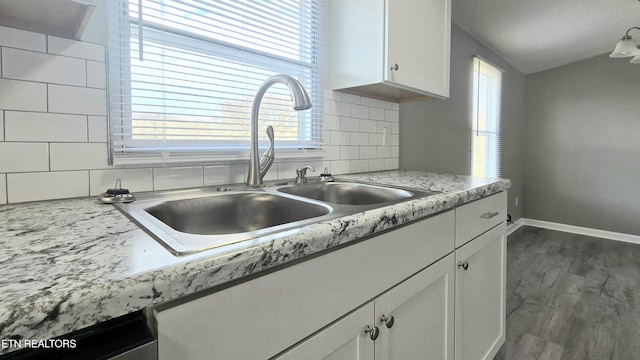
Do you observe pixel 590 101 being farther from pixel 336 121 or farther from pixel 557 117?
pixel 336 121

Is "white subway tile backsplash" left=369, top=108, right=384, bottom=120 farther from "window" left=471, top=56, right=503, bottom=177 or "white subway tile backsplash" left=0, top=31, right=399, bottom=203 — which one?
"window" left=471, top=56, right=503, bottom=177

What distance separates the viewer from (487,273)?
54.0 inches

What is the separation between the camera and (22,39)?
804mm

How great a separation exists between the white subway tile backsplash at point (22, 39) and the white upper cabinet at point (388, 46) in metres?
1.13

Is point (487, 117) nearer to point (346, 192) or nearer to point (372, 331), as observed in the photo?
point (346, 192)

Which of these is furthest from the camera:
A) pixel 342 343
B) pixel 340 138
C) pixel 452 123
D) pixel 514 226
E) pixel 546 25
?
pixel 514 226

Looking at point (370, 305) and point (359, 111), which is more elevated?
point (359, 111)

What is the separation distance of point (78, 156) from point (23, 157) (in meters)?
0.11

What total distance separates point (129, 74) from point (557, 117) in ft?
17.3

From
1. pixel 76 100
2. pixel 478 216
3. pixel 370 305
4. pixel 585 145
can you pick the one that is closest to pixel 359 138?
pixel 478 216

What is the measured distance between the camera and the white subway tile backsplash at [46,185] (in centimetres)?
81

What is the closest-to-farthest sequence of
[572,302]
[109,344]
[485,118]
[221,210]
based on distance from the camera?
[109,344] → [221,210] → [572,302] → [485,118]

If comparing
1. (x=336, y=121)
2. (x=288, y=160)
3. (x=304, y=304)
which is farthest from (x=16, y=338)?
(x=336, y=121)

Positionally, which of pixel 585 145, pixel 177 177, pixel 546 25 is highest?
pixel 546 25
